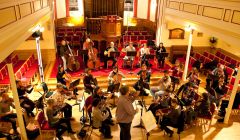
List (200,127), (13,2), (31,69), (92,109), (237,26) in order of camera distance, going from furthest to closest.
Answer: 1. (31,69)
2. (200,127)
3. (92,109)
4. (237,26)
5. (13,2)

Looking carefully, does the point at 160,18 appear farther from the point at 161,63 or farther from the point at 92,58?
the point at 92,58

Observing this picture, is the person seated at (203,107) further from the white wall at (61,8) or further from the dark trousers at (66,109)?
the white wall at (61,8)

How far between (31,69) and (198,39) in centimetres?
903

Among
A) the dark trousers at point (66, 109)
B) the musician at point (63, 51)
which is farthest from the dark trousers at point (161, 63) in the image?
the dark trousers at point (66, 109)

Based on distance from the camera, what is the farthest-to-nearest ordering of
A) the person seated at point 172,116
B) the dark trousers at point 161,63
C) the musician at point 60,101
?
the dark trousers at point 161,63 < the musician at point 60,101 < the person seated at point 172,116

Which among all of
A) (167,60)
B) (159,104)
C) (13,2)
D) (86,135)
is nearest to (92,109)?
(86,135)

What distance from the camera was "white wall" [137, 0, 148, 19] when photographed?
47.3 feet

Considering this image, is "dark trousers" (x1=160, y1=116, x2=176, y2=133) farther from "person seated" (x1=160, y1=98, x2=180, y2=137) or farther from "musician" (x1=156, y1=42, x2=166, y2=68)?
"musician" (x1=156, y1=42, x2=166, y2=68)

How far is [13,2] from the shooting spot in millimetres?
5113

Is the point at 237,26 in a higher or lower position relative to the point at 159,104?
higher

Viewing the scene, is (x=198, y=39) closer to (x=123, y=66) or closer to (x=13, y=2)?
(x=123, y=66)

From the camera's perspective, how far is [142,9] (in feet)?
48.0

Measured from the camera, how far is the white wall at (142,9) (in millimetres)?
14409

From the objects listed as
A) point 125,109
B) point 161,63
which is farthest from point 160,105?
point 161,63
